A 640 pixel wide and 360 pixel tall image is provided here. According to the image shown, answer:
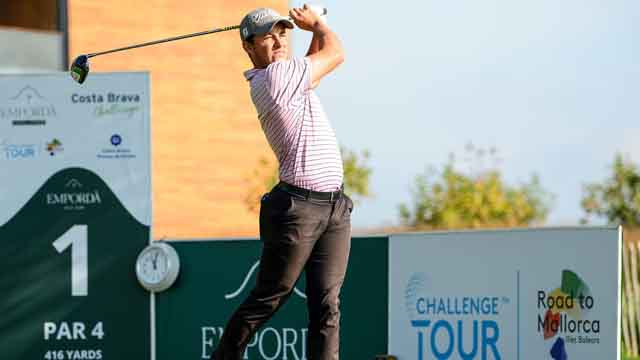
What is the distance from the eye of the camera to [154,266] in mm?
8688

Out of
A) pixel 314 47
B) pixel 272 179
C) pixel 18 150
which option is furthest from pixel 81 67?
pixel 272 179

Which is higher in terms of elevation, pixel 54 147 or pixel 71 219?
pixel 54 147

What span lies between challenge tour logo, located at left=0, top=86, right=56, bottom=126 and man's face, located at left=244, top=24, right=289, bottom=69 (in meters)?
3.17

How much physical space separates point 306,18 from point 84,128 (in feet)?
11.0

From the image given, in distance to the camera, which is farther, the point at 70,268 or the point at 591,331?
the point at 70,268

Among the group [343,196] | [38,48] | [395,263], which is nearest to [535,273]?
[395,263]

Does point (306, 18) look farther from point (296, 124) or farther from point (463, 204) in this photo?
point (463, 204)

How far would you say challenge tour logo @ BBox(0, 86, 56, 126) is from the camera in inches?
343

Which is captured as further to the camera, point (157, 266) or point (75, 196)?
point (75, 196)

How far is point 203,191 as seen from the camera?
19.9m

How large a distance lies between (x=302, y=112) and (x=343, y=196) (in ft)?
1.34

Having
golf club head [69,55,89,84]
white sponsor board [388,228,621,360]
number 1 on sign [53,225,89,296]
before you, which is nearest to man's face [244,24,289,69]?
golf club head [69,55,89,84]

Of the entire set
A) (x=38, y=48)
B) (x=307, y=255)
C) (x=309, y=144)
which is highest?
(x=38, y=48)

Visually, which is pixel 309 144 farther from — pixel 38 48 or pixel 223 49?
pixel 223 49
